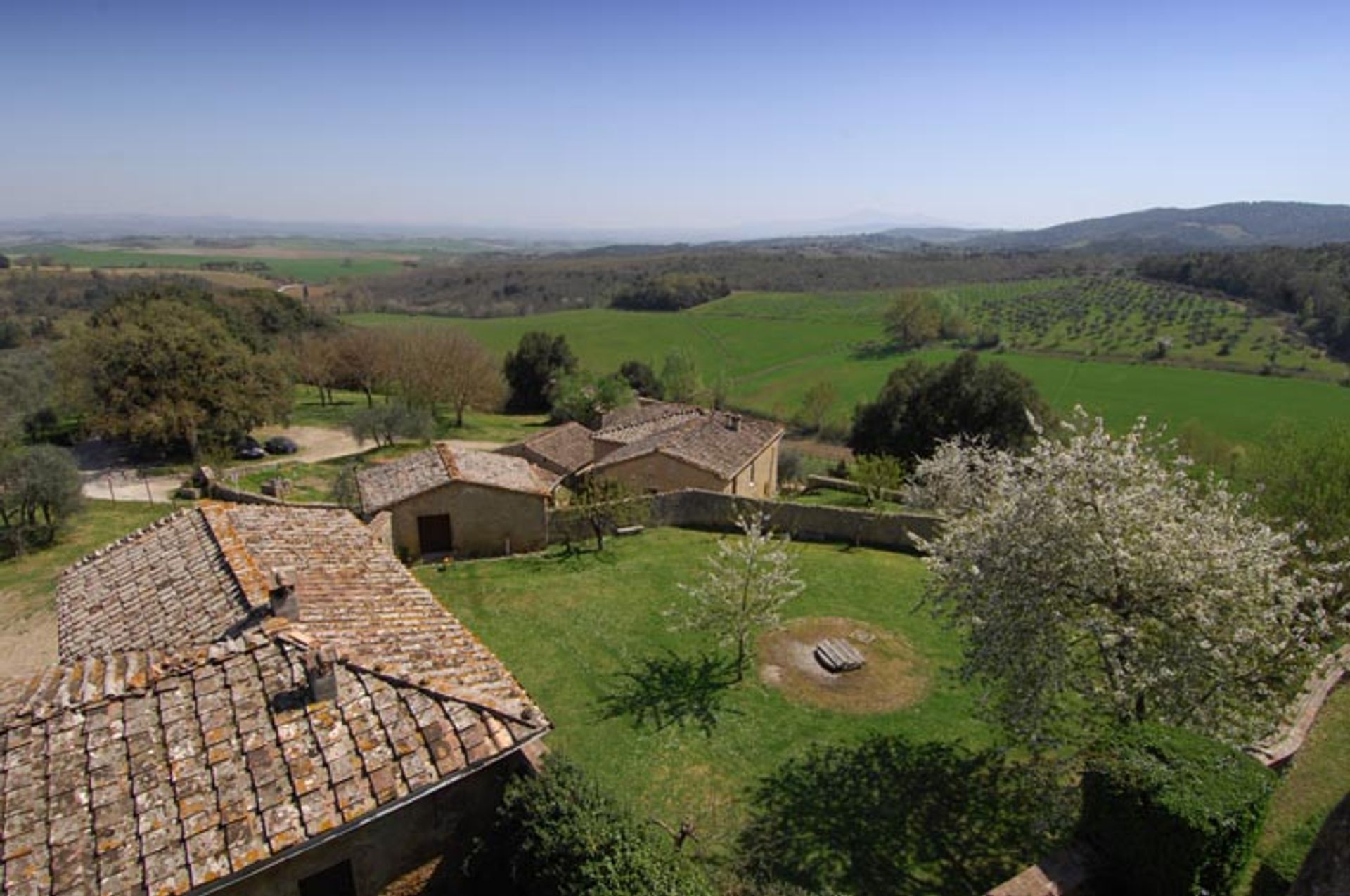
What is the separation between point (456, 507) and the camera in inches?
995

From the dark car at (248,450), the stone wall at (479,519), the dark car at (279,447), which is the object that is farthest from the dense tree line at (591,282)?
the stone wall at (479,519)

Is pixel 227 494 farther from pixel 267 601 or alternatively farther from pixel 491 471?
pixel 267 601

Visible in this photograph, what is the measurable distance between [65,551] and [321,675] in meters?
26.3

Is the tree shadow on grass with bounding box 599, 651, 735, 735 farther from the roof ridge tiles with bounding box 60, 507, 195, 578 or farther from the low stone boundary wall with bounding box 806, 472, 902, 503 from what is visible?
the low stone boundary wall with bounding box 806, 472, 902, 503

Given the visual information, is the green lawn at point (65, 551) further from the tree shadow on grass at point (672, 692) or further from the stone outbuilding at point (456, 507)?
the tree shadow on grass at point (672, 692)

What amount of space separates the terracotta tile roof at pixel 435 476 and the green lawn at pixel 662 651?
272 centimetres

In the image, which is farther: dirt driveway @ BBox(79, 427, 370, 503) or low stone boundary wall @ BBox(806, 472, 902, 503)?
dirt driveway @ BBox(79, 427, 370, 503)

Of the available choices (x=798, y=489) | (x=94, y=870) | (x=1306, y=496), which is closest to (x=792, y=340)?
(x=798, y=489)

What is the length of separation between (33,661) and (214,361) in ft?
97.2

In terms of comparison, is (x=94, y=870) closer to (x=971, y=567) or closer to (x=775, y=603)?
(x=971, y=567)

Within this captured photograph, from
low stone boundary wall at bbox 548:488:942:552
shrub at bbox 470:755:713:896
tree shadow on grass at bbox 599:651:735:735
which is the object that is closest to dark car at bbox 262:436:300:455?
low stone boundary wall at bbox 548:488:942:552

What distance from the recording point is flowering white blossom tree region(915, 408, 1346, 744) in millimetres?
10781

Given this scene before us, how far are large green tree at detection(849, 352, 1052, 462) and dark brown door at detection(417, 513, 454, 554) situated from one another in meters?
27.7

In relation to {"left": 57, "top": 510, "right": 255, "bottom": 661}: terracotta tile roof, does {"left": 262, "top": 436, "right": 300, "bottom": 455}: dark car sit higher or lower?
lower
